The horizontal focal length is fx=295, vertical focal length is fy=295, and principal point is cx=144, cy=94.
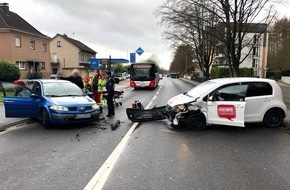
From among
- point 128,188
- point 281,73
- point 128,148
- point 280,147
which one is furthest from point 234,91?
point 281,73

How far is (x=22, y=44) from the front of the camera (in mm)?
38594

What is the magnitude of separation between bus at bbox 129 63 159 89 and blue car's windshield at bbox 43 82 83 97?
1979cm

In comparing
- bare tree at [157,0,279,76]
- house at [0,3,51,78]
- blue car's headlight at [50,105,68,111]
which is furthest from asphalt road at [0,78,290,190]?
house at [0,3,51,78]

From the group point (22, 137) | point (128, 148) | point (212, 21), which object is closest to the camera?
point (128, 148)

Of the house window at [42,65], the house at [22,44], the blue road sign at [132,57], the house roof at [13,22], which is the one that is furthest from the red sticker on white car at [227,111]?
the house window at [42,65]

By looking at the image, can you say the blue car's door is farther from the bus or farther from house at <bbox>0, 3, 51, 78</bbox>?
house at <bbox>0, 3, 51, 78</bbox>

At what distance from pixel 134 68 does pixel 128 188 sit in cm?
2701

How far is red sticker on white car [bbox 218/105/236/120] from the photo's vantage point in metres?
8.31

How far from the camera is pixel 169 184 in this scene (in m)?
4.49

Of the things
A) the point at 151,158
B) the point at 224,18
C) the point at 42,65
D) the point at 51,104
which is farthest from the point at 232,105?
the point at 42,65

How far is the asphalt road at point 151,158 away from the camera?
4.59 metres

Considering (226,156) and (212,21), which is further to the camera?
(212,21)

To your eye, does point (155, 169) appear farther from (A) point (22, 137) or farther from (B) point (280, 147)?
(A) point (22, 137)

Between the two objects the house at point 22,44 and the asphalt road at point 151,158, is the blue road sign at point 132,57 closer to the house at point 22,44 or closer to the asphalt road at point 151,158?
the house at point 22,44
